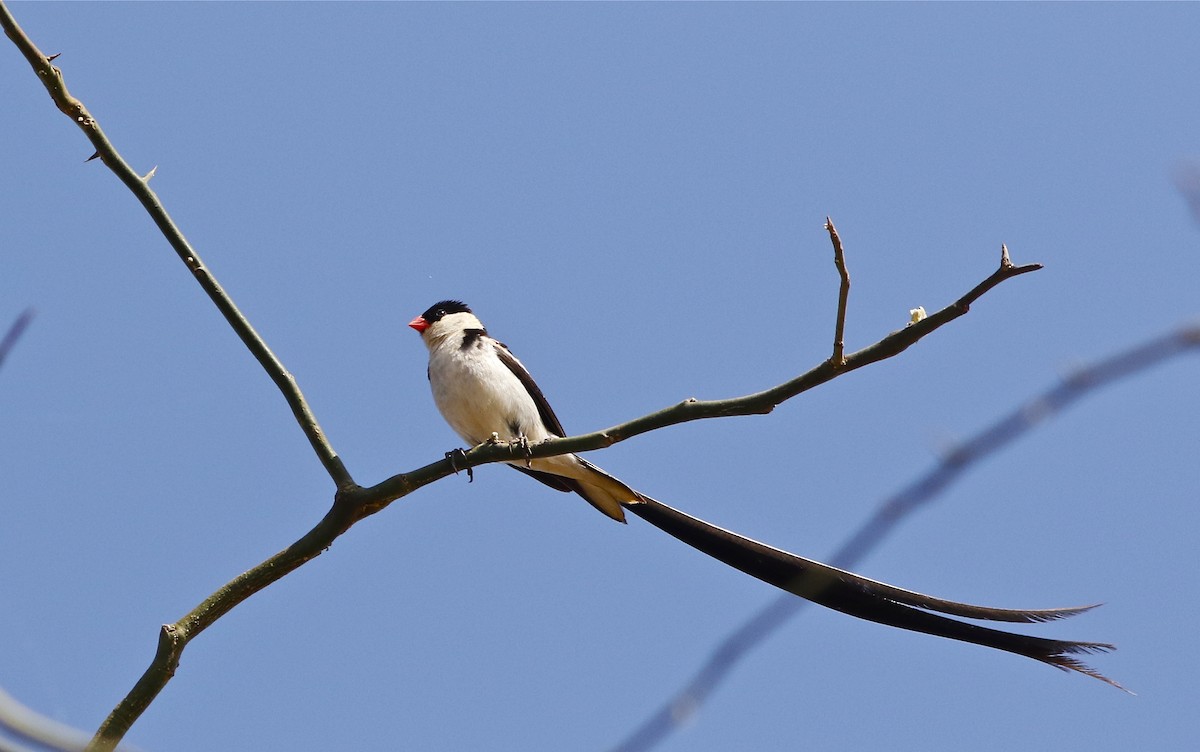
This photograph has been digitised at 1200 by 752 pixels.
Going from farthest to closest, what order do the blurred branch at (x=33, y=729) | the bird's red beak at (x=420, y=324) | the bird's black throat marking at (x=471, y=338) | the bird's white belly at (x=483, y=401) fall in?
the bird's red beak at (x=420, y=324)
the bird's black throat marking at (x=471, y=338)
the bird's white belly at (x=483, y=401)
the blurred branch at (x=33, y=729)

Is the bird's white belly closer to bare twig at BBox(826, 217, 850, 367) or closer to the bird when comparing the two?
the bird

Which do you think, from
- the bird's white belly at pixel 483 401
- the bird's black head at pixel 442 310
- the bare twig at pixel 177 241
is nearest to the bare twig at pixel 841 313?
the bare twig at pixel 177 241

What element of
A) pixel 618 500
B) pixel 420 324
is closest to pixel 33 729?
Result: pixel 618 500

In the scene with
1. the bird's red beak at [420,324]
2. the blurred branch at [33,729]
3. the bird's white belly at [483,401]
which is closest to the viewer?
the blurred branch at [33,729]

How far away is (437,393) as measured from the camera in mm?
3814

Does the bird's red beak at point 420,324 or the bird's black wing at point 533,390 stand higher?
the bird's red beak at point 420,324

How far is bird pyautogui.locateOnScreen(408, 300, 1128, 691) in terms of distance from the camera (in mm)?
2219

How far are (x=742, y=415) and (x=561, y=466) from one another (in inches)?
53.8

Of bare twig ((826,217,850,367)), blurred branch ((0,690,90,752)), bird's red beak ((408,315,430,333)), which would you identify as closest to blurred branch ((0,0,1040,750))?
bare twig ((826,217,850,367))

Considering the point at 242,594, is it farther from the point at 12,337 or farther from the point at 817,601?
the point at 817,601

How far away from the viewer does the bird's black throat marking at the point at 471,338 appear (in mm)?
3837

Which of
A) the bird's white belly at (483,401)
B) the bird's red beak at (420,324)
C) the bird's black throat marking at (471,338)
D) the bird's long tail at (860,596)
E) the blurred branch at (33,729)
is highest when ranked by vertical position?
the bird's red beak at (420,324)

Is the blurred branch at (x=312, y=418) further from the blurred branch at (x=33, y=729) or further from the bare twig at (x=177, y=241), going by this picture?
the blurred branch at (x=33, y=729)

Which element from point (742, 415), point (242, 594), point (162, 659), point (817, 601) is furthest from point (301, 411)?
point (817, 601)
